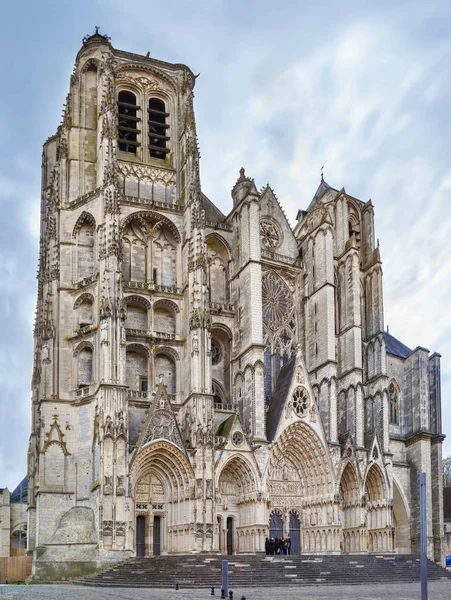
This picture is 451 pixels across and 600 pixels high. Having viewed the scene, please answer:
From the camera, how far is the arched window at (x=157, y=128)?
144 ft

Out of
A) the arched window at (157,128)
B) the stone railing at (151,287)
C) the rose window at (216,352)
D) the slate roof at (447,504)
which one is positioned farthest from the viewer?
the slate roof at (447,504)

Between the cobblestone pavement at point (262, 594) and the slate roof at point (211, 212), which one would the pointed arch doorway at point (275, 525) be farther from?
the slate roof at point (211, 212)

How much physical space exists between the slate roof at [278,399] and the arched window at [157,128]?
13815 millimetres

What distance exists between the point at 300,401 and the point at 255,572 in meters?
11.5

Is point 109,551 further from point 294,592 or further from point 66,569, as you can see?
point 294,592

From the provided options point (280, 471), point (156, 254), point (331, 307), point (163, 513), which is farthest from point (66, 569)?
point (331, 307)

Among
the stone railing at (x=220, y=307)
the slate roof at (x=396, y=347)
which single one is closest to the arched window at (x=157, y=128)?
the stone railing at (x=220, y=307)

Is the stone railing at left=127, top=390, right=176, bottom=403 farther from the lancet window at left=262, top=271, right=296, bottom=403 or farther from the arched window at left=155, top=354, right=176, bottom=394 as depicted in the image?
the lancet window at left=262, top=271, right=296, bottom=403

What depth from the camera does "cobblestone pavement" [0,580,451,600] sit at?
2183 centimetres

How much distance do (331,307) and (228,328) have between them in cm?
590

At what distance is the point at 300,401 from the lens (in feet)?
131

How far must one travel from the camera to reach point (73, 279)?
39.3 metres

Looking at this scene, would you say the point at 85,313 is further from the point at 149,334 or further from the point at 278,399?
the point at 278,399

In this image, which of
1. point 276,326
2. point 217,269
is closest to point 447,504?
point 276,326
